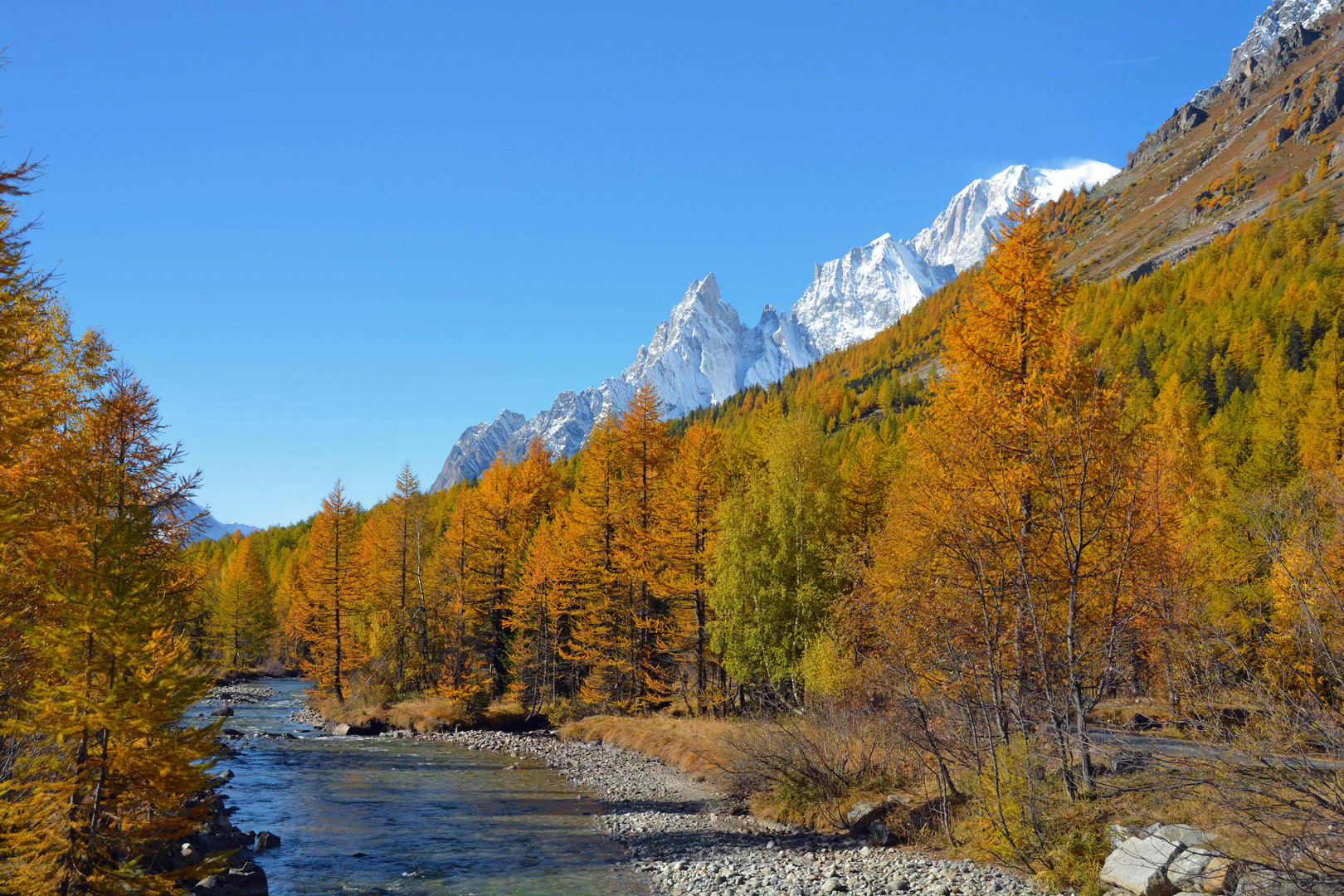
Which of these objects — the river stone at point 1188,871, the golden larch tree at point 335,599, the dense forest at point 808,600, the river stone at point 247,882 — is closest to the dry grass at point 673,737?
the dense forest at point 808,600

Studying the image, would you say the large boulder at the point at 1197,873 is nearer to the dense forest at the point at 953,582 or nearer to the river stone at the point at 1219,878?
the river stone at the point at 1219,878

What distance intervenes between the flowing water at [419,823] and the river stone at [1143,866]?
724cm

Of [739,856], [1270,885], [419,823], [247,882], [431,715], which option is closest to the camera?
[1270,885]

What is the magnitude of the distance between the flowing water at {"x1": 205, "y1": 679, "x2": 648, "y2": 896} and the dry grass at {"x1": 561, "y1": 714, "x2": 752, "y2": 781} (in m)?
3.64

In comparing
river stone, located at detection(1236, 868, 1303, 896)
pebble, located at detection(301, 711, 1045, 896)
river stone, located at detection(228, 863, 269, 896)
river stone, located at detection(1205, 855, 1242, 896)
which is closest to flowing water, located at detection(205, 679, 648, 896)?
river stone, located at detection(228, 863, 269, 896)

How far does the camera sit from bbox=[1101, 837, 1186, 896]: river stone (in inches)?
309

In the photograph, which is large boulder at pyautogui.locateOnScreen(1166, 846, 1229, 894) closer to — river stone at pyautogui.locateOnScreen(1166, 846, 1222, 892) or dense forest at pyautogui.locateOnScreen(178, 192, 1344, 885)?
river stone at pyautogui.locateOnScreen(1166, 846, 1222, 892)

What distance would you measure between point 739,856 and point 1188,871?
7.40m

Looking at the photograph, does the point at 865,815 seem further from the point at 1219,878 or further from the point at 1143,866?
the point at 1219,878

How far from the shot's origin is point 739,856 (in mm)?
12812

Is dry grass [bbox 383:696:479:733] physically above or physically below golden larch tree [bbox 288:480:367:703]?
below

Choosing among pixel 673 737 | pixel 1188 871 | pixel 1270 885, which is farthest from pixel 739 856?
pixel 673 737

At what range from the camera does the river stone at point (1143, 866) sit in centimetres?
785

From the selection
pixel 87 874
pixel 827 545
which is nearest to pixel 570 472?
pixel 827 545
